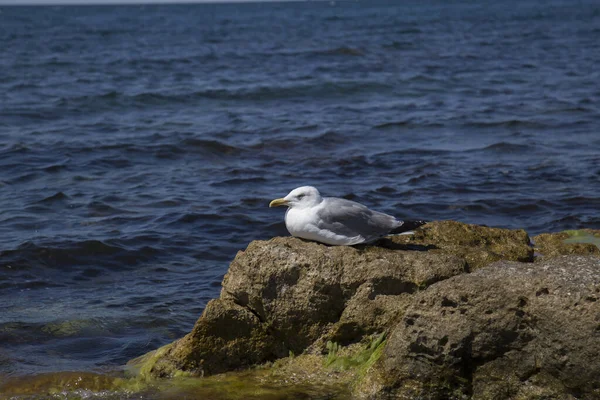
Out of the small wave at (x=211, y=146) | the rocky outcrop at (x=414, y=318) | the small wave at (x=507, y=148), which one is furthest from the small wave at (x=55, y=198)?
the small wave at (x=507, y=148)

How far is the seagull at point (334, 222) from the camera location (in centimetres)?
499

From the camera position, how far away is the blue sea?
6996mm

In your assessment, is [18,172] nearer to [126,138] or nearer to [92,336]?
[126,138]

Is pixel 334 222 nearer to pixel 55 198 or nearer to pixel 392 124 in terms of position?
pixel 55 198

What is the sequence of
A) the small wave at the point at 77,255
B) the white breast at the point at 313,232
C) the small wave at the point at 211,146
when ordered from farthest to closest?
1. the small wave at the point at 211,146
2. the small wave at the point at 77,255
3. the white breast at the point at 313,232

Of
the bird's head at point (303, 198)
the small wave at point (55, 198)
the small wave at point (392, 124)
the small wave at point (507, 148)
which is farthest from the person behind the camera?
the small wave at point (392, 124)

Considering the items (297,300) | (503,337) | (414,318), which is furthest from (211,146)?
(503,337)

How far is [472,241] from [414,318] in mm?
1333

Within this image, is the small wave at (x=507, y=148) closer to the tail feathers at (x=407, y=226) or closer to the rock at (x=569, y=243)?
the rock at (x=569, y=243)

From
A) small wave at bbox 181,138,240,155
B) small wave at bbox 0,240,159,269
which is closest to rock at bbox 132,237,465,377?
small wave at bbox 0,240,159,269

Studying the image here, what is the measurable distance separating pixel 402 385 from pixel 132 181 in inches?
282

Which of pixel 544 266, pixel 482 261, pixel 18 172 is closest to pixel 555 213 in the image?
pixel 482 261

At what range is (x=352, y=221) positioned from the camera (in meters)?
5.03

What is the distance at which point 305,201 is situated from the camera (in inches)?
203
